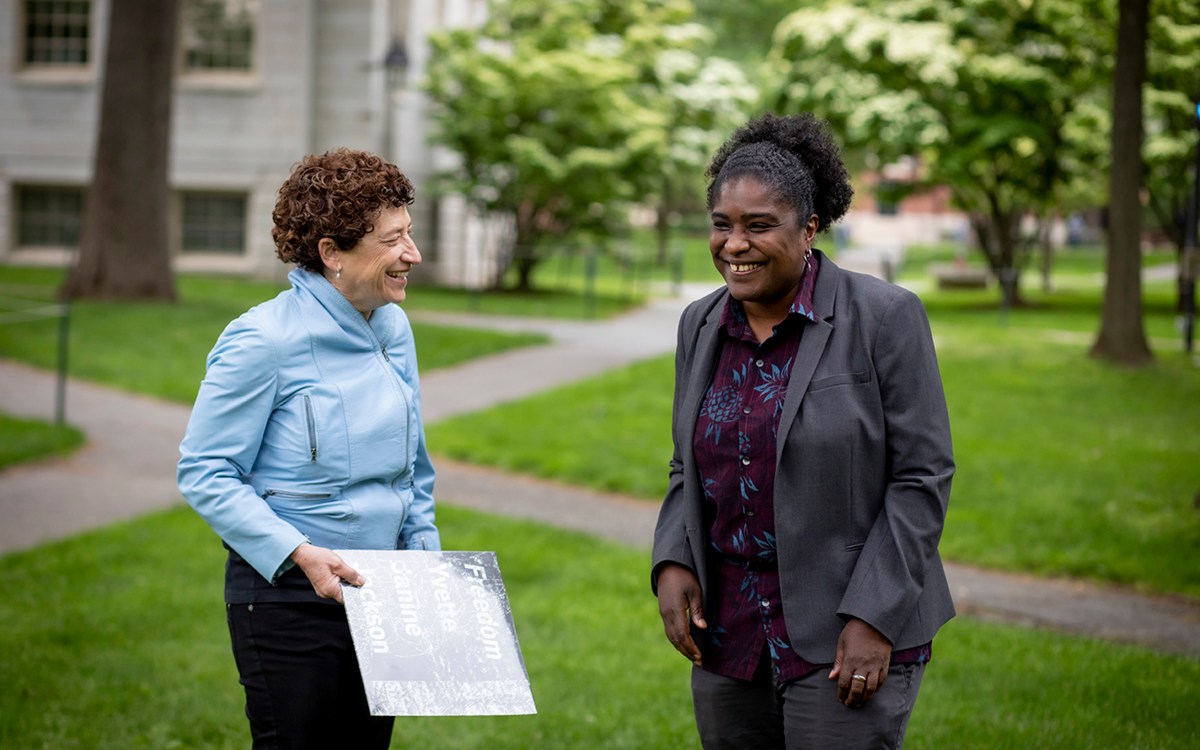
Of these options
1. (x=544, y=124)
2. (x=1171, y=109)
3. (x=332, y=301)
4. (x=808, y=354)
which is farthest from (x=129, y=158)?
(x=1171, y=109)

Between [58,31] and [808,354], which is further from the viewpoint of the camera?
[58,31]

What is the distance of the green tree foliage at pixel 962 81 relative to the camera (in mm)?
22219

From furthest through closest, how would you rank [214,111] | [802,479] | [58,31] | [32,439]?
[58,31] < [214,111] < [32,439] < [802,479]

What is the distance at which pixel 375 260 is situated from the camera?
3.40 metres

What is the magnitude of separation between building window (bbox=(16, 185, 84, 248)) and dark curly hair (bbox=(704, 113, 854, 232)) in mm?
25564

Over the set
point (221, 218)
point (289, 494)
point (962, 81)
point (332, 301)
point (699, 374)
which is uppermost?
point (962, 81)

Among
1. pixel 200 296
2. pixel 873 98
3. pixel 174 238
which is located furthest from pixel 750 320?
pixel 174 238

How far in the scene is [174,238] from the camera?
2630 centimetres

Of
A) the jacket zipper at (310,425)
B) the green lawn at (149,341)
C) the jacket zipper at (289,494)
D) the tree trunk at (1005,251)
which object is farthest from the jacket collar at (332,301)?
the tree trunk at (1005,251)

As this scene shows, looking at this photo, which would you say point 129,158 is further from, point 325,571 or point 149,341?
point 325,571

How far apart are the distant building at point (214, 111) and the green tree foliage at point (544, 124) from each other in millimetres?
1392

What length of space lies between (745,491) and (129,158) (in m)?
16.9

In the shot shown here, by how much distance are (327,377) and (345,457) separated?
0.21 m

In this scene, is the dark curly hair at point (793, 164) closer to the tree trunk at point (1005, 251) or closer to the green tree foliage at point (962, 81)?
the green tree foliage at point (962, 81)
